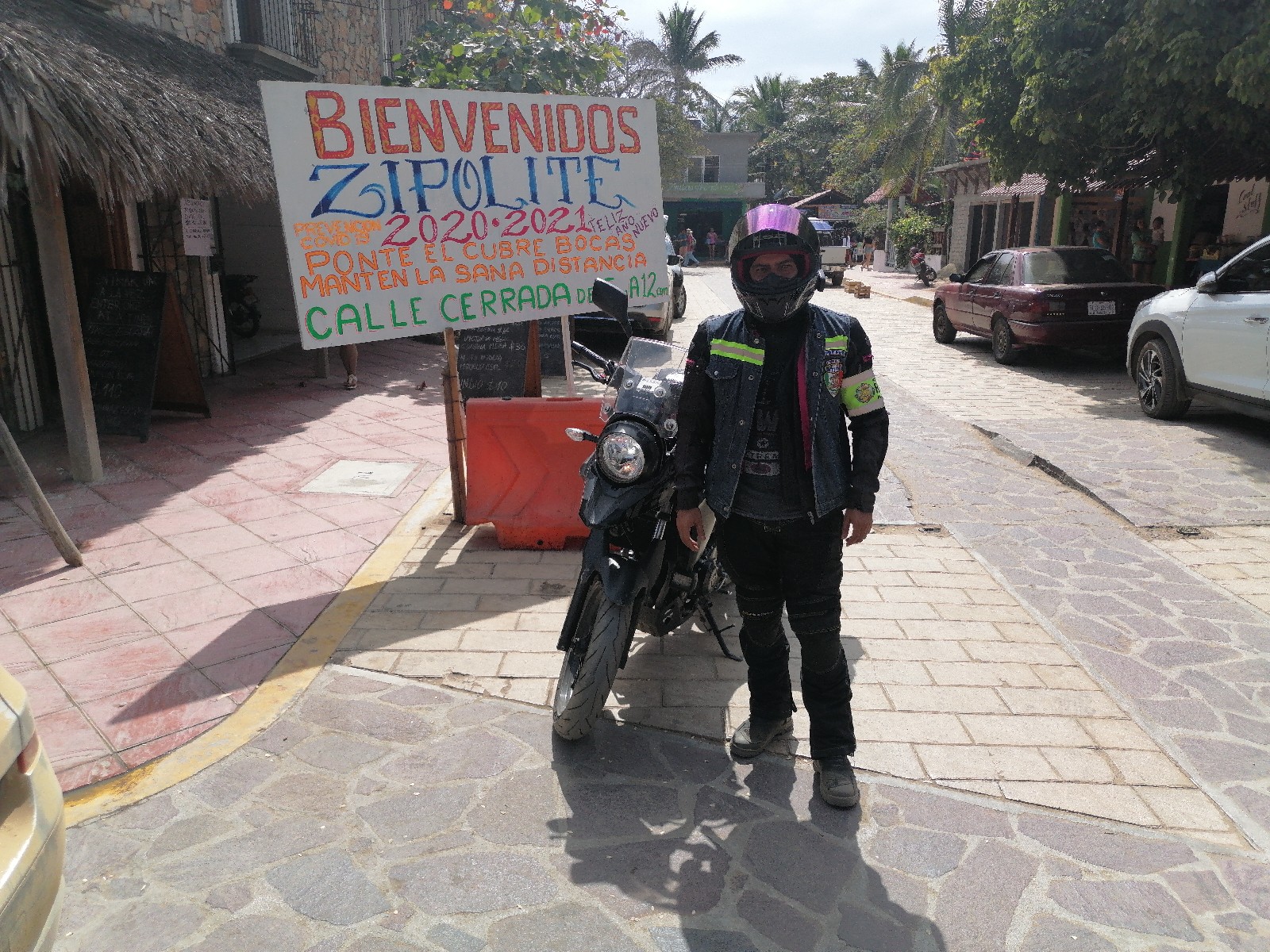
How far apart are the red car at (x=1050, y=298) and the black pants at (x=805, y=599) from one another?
32.7 ft

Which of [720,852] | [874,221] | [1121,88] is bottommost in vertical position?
[720,852]

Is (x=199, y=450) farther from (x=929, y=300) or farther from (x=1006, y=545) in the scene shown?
(x=929, y=300)

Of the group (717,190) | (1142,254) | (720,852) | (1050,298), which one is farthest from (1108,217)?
(717,190)

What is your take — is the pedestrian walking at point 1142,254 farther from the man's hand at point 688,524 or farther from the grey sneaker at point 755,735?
the man's hand at point 688,524

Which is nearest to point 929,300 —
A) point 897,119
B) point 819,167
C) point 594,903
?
point 897,119

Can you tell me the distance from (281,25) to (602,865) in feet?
40.4

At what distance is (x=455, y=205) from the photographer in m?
5.16

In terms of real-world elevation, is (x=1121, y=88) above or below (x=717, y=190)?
below

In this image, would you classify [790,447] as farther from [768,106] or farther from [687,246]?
[768,106]

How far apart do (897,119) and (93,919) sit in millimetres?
30354

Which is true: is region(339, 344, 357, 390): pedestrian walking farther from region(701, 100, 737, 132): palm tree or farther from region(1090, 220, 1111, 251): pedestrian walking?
region(701, 100, 737, 132): palm tree

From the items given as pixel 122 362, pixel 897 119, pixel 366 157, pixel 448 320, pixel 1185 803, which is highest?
pixel 897 119

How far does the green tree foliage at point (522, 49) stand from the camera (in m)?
10.6

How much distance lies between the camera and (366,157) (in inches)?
189
